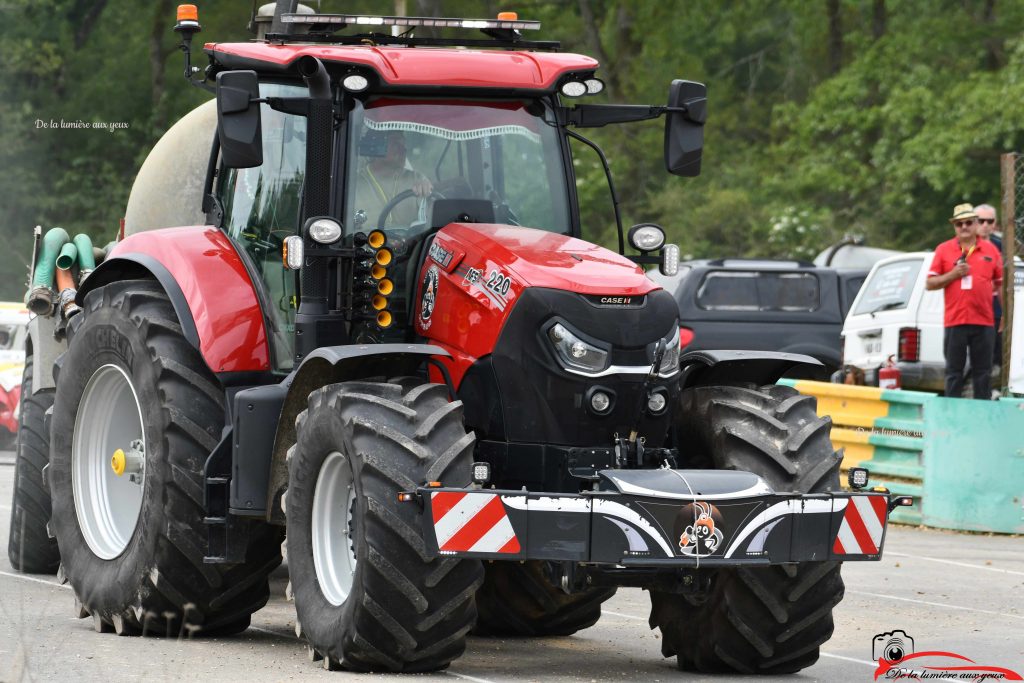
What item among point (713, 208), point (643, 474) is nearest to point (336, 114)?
point (643, 474)

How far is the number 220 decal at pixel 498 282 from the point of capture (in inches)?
299

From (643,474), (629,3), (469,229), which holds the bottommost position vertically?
(643,474)

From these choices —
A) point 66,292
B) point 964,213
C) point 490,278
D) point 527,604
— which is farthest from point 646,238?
point 964,213

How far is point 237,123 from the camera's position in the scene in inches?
307

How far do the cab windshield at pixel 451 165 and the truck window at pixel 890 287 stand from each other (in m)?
A: 11.8

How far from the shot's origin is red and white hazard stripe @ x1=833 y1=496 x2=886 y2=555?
749 centimetres

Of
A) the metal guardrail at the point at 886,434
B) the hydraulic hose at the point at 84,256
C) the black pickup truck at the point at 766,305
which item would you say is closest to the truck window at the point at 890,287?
the black pickup truck at the point at 766,305

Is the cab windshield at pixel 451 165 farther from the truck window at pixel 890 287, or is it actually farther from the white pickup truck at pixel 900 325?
the truck window at pixel 890 287

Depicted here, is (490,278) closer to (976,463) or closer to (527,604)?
(527,604)

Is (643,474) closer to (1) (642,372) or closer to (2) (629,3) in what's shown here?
(1) (642,372)

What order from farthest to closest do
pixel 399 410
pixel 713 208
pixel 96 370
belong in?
pixel 713 208 → pixel 96 370 → pixel 399 410

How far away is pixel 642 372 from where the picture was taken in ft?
25.1

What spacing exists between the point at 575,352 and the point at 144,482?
2.39 meters

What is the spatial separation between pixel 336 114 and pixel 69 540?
106 inches
